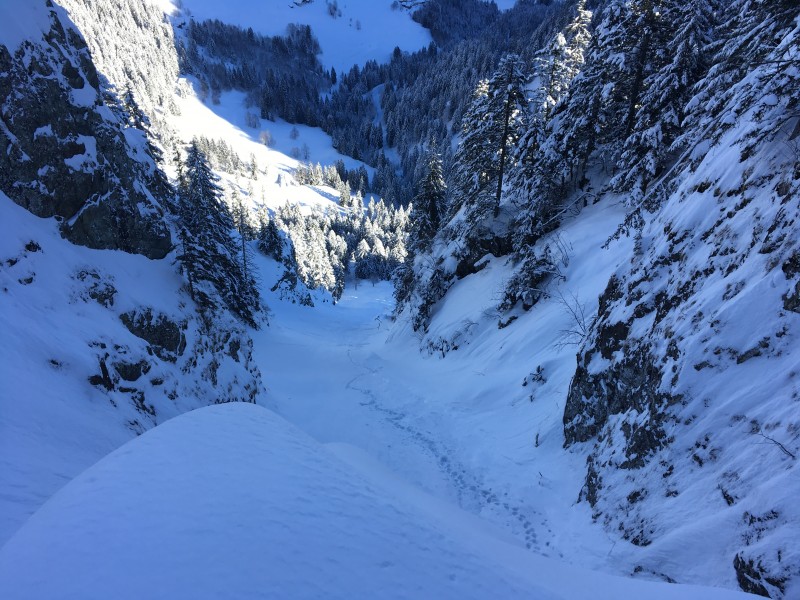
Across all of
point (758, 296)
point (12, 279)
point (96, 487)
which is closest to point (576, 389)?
point (758, 296)

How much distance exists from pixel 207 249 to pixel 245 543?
2401cm

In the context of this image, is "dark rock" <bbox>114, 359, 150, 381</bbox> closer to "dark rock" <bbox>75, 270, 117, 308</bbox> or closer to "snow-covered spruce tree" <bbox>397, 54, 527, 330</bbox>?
"dark rock" <bbox>75, 270, 117, 308</bbox>

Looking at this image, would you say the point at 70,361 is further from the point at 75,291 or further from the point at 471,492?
the point at 471,492

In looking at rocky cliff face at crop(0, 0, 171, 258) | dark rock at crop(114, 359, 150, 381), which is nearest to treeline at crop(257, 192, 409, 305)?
rocky cliff face at crop(0, 0, 171, 258)

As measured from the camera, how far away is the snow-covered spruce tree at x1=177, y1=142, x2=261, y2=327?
19453mm

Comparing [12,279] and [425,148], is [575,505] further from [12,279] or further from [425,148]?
[425,148]

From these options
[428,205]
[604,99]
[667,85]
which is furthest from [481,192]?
[667,85]

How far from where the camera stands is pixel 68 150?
47.1 ft

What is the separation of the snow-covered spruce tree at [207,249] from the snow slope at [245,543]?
658 inches

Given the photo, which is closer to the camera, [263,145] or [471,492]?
[471,492]

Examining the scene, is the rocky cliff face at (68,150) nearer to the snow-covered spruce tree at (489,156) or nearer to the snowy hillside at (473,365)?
the snowy hillside at (473,365)

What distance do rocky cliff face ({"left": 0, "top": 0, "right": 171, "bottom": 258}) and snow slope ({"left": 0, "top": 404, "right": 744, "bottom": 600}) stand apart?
13777 mm

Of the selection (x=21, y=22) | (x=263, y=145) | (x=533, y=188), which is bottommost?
(x=21, y=22)

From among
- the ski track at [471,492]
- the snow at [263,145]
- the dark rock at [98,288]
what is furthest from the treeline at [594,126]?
the snow at [263,145]
